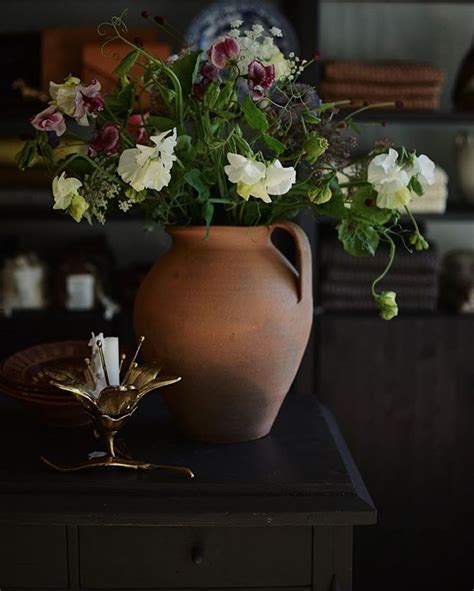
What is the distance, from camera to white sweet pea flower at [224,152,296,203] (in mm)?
1167

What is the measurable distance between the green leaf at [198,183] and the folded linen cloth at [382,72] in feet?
4.20

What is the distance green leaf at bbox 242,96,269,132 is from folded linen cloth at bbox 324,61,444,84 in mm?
1302

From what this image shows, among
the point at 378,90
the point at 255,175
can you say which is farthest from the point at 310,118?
the point at 378,90

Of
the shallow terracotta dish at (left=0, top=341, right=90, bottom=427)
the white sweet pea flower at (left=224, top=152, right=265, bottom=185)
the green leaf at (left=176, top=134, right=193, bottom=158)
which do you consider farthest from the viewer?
the shallow terracotta dish at (left=0, top=341, right=90, bottom=427)

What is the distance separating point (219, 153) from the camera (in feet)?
4.24

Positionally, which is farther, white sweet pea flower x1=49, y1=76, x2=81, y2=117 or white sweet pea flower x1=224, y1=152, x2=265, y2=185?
white sweet pea flower x1=49, y1=76, x2=81, y2=117

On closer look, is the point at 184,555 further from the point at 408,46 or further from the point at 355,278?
the point at 408,46

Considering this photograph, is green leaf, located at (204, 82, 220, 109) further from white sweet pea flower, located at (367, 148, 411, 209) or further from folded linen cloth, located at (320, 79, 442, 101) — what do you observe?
folded linen cloth, located at (320, 79, 442, 101)

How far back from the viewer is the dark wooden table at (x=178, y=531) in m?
1.18

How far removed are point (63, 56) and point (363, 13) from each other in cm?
99

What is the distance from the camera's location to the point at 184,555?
1215mm

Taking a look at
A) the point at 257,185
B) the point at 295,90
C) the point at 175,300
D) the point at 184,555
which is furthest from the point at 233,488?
the point at 295,90

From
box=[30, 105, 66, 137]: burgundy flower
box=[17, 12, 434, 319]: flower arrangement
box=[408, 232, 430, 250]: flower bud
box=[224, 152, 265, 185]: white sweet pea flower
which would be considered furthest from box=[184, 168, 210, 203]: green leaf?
box=[408, 232, 430, 250]: flower bud

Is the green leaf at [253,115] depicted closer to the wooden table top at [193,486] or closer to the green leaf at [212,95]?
Answer: the green leaf at [212,95]
